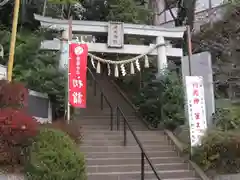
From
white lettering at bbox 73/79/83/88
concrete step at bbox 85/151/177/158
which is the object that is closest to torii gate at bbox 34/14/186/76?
white lettering at bbox 73/79/83/88

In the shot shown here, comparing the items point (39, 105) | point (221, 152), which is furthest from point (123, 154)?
point (39, 105)

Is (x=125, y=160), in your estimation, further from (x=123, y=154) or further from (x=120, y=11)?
(x=120, y=11)

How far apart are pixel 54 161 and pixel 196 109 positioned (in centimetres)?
446

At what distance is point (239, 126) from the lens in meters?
10.1

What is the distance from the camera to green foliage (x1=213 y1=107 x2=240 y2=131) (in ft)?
33.6

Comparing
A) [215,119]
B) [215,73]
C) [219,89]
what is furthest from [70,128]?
[219,89]

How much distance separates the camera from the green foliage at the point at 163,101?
1255 cm

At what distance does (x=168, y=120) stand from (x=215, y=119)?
2.04 meters

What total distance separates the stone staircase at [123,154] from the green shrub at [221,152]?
56cm

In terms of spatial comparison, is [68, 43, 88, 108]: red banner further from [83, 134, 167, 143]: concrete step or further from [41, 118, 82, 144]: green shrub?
[83, 134, 167, 143]: concrete step

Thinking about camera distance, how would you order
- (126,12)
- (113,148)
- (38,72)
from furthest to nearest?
(126,12)
(38,72)
(113,148)

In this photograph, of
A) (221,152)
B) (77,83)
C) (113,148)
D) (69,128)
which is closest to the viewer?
(69,128)

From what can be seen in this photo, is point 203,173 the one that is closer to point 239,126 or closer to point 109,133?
point 239,126

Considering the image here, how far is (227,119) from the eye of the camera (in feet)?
34.1
